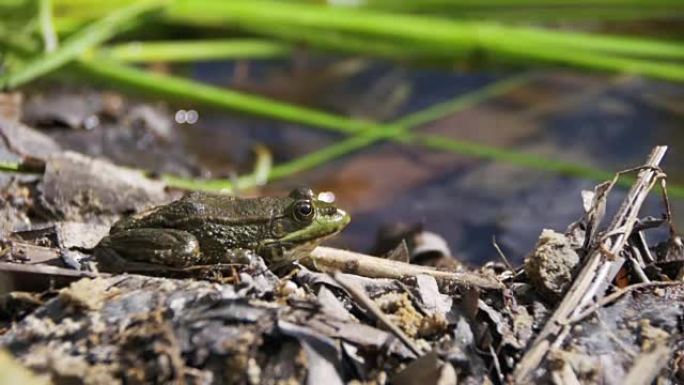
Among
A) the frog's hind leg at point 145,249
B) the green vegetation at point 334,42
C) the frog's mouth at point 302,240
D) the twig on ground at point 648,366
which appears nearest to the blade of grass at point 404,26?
the green vegetation at point 334,42

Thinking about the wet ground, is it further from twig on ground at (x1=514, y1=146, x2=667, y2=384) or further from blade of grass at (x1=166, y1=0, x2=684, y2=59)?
twig on ground at (x1=514, y1=146, x2=667, y2=384)

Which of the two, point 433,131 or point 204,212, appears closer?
point 204,212

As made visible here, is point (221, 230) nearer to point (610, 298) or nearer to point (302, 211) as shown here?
point (302, 211)

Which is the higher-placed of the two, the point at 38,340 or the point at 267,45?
the point at 267,45

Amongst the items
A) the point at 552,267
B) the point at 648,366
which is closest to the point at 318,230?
the point at 552,267

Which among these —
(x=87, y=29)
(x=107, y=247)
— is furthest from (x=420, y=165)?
(x=107, y=247)

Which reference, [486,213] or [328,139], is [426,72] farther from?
[486,213]

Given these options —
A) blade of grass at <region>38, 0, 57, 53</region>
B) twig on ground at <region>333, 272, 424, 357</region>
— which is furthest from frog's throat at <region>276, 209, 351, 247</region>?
blade of grass at <region>38, 0, 57, 53</region>
